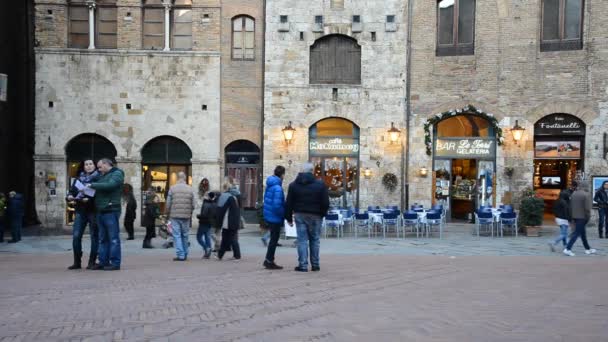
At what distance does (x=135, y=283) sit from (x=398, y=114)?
629 inches

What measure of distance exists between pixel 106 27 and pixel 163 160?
17.7 ft

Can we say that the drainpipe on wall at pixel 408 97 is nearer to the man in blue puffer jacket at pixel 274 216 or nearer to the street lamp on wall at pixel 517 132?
the street lamp on wall at pixel 517 132

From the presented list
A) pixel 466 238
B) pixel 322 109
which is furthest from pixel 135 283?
pixel 322 109

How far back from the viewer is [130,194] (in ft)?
60.5

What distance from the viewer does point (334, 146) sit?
23.9 metres

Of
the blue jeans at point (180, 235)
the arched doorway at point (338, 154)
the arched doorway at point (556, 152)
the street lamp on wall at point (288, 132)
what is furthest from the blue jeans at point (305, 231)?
the arched doorway at point (556, 152)

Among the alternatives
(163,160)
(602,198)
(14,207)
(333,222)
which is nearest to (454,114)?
(602,198)

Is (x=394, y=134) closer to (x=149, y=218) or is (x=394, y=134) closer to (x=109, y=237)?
(x=149, y=218)

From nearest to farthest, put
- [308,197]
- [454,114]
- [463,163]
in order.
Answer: [308,197] → [454,114] → [463,163]

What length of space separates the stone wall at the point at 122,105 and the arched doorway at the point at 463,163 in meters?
8.29

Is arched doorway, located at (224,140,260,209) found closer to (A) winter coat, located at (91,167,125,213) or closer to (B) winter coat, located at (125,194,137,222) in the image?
(B) winter coat, located at (125,194,137,222)

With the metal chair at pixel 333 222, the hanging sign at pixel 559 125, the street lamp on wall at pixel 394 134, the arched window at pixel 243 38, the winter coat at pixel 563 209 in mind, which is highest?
the arched window at pixel 243 38

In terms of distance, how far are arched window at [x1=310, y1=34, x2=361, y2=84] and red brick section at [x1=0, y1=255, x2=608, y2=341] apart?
12962mm

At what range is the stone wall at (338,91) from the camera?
23.6 metres
